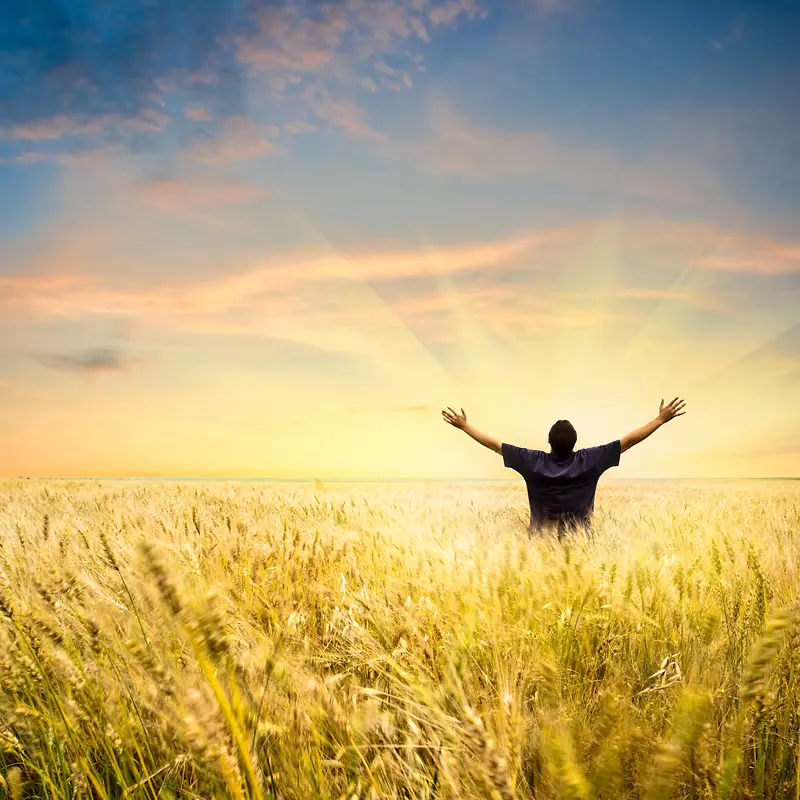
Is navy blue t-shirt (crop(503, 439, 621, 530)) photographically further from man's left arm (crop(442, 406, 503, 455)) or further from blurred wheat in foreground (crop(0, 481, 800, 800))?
blurred wheat in foreground (crop(0, 481, 800, 800))

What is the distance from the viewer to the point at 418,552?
3703 millimetres

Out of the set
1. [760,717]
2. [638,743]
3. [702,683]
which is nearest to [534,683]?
[702,683]

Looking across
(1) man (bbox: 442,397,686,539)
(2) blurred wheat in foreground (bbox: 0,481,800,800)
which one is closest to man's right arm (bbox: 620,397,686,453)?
(1) man (bbox: 442,397,686,539)

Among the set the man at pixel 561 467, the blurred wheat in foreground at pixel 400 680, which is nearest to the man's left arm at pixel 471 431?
the man at pixel 561 467

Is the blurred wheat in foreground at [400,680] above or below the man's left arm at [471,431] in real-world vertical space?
below

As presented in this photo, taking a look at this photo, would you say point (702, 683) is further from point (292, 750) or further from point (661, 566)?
point (661, 566)

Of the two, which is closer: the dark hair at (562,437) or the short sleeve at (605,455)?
the short sleeve at (605,455)

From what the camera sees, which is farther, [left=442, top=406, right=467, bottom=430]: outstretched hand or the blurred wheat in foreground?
[left=442, top=406, right=467, bottom=430]: outstretched hand

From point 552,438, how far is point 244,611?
4.95 m

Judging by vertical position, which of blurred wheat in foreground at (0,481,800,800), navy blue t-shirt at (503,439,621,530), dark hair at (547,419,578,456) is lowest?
blurred wheat in foreground at (0,481,800,800)

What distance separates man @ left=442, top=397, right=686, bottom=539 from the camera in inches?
263

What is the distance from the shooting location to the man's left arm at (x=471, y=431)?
6.84m

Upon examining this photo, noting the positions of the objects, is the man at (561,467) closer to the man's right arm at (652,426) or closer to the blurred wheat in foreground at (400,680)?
the man's right arm at (652,426)

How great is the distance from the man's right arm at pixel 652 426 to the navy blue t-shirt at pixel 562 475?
0.34ft
